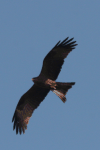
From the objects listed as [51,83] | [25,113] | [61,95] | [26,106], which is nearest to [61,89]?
[61,95]

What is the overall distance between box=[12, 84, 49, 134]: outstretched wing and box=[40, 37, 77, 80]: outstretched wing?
86 cm

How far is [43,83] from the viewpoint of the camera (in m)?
9.87

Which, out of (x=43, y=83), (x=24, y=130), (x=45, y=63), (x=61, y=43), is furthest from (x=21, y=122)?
(x=61, y=43)

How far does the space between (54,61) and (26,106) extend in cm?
242

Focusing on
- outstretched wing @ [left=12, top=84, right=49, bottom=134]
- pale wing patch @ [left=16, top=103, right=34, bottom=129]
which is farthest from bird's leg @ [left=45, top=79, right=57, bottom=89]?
pale wing patch @ [left=16, top=103, right=34, bottom=129]

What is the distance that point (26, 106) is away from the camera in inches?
428

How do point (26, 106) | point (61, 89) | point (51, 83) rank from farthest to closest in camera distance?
point (26, 106)
point (61, 89)
point (51, 83)

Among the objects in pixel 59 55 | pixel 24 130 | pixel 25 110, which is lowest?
pixel 24 130

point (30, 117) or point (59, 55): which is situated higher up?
point (59, 55)

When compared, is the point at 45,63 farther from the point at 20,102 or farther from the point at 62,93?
the point at 20,102

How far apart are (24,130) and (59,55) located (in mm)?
3518

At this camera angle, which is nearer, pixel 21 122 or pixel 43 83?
pixel 43 83

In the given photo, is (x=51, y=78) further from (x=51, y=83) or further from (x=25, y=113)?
(x=25, y=113)

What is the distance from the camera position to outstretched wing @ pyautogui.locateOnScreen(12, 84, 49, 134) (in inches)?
419
